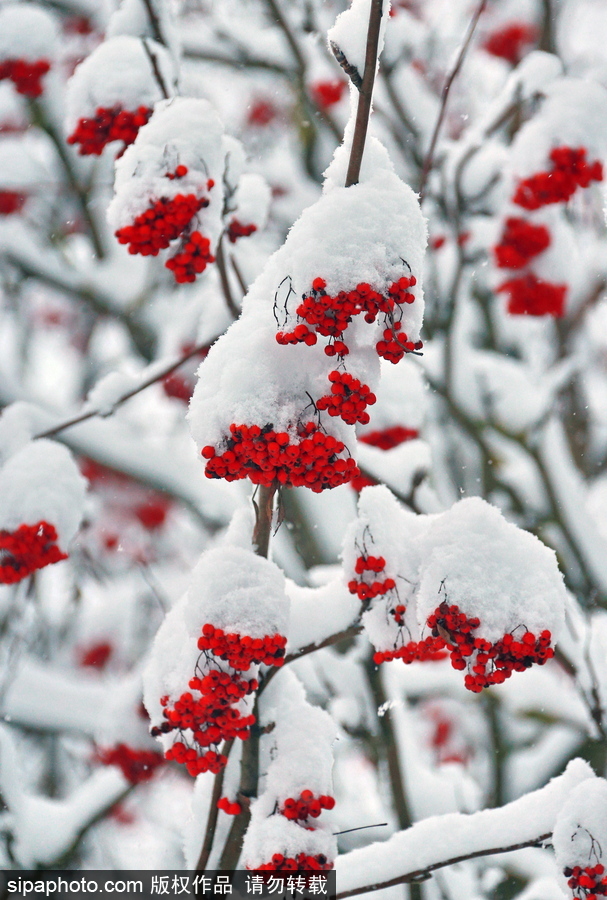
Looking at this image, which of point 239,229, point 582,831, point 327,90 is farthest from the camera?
point 327,90

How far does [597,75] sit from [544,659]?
14.5 ft

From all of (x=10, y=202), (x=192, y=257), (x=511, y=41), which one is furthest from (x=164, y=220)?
(x=511, y=41)

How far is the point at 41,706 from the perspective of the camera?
14.8ft

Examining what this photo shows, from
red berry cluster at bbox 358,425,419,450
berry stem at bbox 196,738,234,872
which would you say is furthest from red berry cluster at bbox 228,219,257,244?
berry stem at bbox 196,738,234,872

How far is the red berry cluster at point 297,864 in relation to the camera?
169 cm

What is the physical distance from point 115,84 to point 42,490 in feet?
4.38

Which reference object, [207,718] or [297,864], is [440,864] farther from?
[207,718]

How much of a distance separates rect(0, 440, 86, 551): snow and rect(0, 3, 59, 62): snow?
1.75 m

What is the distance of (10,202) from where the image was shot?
580 cm

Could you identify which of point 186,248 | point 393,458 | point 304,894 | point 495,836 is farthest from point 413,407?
point 304,894

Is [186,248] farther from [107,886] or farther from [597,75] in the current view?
[597,75]

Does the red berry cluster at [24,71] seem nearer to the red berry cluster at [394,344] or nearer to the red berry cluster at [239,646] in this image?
the red berry cluster at [394,344]

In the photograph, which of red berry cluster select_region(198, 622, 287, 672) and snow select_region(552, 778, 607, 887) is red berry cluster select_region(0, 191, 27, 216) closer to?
red berry cluster select_region(198, 622, 287, 672)

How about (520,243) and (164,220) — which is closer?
(164,220)
